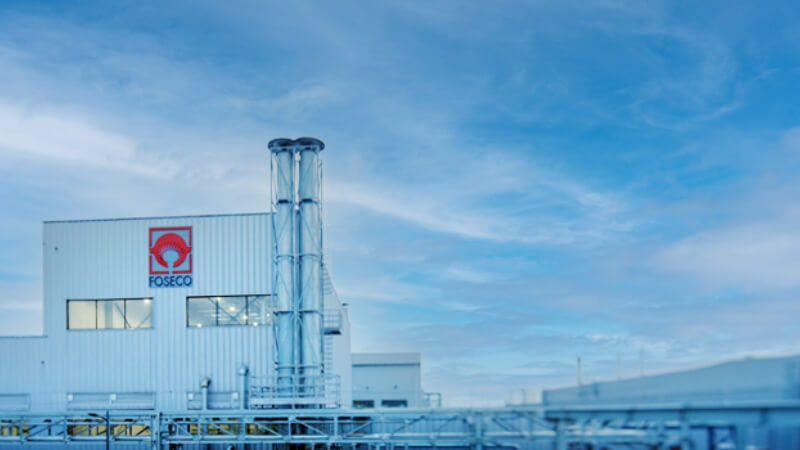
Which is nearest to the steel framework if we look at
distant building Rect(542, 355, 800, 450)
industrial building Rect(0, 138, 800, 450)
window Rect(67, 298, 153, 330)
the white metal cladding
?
industrial building Rect(0, 138, 800, 450)

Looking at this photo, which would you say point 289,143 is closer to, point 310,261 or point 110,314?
point 310,261

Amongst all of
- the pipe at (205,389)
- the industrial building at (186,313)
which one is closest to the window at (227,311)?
the industrial building at (186,313)

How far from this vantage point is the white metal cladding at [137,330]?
1818 inches

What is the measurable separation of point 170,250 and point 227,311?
4.66m

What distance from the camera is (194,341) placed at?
4650cm

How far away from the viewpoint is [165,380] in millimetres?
46562

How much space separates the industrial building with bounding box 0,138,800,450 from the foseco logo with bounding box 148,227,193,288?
0.06 metres

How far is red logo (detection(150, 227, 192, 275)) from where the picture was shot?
46875 mm

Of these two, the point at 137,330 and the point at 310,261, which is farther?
the point at 137,330

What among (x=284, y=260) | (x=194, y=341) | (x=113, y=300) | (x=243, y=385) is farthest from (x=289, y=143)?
(x=113, y=300)

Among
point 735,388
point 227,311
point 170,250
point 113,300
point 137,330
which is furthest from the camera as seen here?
point 113,300

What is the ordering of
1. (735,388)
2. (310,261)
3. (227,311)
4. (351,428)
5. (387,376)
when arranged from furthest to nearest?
(387,376), (227,311), (310,261), (351,428), (735,388)

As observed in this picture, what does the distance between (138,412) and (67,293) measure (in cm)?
941

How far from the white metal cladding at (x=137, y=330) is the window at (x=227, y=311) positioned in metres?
0.35
